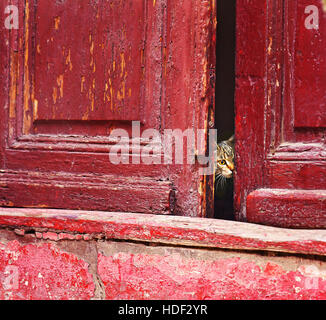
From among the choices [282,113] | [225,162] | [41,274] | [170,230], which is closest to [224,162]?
[225,162]

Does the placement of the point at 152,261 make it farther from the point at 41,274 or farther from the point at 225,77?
the point at 225,77

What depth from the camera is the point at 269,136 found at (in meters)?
1.23

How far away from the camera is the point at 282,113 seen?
1220mm

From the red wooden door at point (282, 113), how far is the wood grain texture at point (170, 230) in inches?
4.3

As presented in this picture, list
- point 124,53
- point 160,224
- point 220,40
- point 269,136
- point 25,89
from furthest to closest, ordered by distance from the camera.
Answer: point 220,40 < point 25,89 < point 124,53 < point 269,136 < point 160,224

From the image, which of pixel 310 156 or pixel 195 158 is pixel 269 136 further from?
pixel 195 158

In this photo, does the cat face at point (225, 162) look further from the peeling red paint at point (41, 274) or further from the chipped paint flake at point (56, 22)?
the chipped paint flake at point (56, 22)

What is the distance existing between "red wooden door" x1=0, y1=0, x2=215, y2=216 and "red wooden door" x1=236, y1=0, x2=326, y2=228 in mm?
143

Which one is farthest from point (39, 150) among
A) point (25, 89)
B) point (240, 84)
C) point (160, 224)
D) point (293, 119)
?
point (293, 119)

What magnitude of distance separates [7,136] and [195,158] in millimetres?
834

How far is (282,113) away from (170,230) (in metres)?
0.60

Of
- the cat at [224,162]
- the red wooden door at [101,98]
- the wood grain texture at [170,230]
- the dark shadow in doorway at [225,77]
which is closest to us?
the wood grain texture at [170,230]

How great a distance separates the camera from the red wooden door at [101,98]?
1271 mm

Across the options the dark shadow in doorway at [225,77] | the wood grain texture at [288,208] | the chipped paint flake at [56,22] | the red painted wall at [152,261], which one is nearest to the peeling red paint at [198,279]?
the red painted wall at [152,261]
